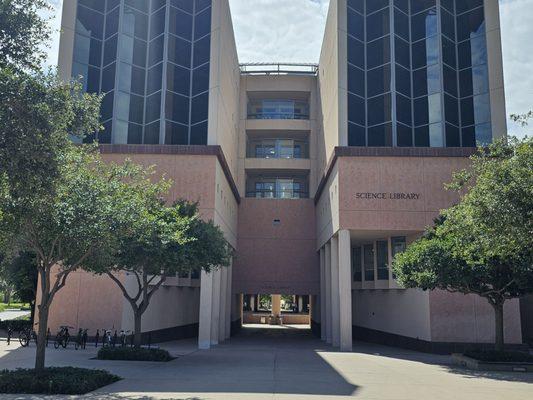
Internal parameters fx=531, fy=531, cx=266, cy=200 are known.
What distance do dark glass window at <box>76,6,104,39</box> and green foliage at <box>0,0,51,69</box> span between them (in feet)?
72.6

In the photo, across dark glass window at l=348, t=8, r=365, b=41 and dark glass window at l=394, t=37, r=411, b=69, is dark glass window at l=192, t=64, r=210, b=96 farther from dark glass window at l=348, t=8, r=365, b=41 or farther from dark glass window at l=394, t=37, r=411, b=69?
dark glass window at l=394, t=37, r=411, b=69

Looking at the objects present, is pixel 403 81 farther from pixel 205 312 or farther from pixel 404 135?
pixel 205 312

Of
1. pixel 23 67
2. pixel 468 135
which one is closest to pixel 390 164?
pixel 468 135

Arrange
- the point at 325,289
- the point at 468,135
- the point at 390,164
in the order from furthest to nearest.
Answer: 1. the point at 325,289
2. the point at 468,135
3. the point at 390,164

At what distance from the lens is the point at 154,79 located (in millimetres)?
31922

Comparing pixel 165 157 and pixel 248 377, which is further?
pixel 165 157

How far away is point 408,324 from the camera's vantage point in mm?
29016

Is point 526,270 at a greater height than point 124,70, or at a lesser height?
lesser

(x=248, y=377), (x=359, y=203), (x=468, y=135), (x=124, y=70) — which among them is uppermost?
(x=124, y=70)

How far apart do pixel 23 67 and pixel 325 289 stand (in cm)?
2792

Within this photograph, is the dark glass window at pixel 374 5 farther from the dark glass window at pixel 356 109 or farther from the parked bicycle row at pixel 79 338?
the parked bicycle row at pixel 79 338

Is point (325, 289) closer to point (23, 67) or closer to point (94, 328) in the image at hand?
point (94, 328)

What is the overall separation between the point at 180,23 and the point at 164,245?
19.6 meters

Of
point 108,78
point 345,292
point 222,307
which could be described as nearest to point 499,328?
point 345,292
